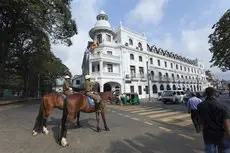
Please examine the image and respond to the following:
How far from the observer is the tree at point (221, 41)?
2056 centimetres

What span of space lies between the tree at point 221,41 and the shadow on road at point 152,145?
685 inches

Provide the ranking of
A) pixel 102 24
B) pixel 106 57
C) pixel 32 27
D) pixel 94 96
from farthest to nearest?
pixel 102 24 → pixel 106 57 → pixel 32 27 → pixel 94 96

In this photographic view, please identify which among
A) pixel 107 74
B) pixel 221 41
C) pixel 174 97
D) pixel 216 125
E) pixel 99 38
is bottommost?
pixel 216 125

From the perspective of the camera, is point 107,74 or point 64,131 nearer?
point 64,131

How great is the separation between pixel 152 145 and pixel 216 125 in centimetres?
318

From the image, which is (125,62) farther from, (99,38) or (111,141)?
(111,141)

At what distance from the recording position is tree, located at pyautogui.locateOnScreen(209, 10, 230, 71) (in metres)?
20.6

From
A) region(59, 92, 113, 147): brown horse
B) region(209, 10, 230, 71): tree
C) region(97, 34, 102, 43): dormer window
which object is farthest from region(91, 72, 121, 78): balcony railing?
region(59, 92, 113, 147): brown horse

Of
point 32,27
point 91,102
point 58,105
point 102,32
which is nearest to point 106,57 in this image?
point 102,32

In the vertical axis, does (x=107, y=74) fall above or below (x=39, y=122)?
above

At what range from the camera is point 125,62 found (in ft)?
136

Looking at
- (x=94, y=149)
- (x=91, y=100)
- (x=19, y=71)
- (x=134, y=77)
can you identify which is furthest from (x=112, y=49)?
(x=94, y=149)

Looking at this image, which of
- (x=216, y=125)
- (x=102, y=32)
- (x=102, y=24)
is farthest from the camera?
(x=102, y=24)

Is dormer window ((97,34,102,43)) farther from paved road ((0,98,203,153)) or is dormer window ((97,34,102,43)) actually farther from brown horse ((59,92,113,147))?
brown horse ((59,92,113,147))
